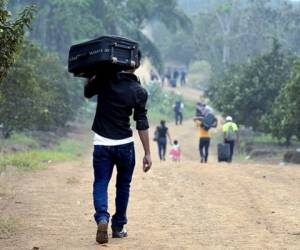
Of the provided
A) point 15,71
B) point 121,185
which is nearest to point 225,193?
point 121,185

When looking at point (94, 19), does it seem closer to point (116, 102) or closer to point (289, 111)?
point (289, 111)

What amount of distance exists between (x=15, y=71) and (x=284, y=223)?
558 inches

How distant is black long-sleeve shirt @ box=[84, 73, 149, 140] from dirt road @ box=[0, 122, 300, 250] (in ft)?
3.82

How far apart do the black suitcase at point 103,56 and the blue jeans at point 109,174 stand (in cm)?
82

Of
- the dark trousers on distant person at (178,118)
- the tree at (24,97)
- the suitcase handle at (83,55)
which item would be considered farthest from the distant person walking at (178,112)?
the suitcase handle at (83,55)

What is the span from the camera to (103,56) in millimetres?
7551

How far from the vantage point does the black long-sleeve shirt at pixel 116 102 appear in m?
7.82

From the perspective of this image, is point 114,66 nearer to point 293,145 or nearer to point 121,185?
point 121,185

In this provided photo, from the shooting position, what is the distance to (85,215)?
983 centimetres

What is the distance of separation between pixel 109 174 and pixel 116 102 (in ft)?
2.48

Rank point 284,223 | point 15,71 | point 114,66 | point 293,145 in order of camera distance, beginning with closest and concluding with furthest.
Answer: point 114,66 → point 284,223 → point 15,71 → point 293,145

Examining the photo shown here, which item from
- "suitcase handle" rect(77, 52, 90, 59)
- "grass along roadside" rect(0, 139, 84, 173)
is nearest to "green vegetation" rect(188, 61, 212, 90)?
"grass along roadside" rect(0, 139, 84, 173)

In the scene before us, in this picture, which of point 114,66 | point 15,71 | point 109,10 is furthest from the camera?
point 109,10

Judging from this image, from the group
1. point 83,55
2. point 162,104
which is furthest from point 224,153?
point 162,104
